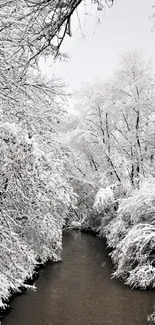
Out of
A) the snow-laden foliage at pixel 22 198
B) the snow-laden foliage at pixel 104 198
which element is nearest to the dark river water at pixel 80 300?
the snow-laden foliage at pixel 22 198

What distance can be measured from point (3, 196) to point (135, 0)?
12.0ft

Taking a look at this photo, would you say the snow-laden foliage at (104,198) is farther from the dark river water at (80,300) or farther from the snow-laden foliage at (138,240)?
the dark river water at (80,300)

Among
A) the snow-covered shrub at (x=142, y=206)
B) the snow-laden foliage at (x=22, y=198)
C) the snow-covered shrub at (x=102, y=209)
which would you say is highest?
the snow-covered shrub at (x=102, y=209)

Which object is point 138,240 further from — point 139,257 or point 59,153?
point 59,153

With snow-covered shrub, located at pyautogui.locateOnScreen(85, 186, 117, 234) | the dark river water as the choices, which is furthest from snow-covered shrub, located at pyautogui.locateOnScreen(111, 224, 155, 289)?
snow-covered shrub, located at pyautogui.locateOnScreen(85, 186, 117, 234)

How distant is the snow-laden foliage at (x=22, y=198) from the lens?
4.44 metres

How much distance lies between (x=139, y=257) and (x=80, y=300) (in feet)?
7.49

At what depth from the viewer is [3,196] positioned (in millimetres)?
5371

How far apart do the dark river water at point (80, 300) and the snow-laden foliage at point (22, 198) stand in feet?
7.22

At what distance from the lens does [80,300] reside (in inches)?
372

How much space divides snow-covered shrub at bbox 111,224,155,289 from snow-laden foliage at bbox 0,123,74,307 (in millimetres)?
3825

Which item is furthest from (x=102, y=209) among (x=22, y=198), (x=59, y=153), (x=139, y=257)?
(x=22, y=198)

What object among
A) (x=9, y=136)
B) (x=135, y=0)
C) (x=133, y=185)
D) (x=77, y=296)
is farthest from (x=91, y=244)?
(x=135, y=0)

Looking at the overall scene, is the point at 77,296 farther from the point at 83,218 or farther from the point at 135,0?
the point at 83,218
